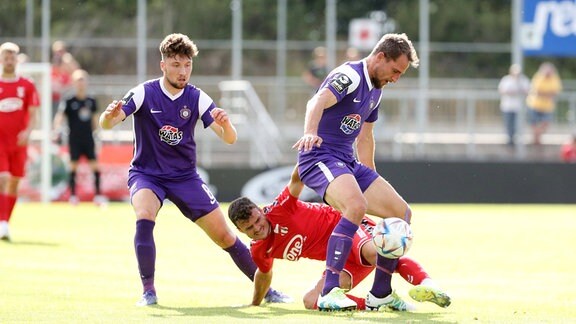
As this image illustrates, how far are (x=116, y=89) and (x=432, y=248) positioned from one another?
13.1 meters

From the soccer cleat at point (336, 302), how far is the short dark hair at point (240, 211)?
2.72 feet

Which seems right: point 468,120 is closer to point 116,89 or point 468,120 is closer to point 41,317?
point 116,89

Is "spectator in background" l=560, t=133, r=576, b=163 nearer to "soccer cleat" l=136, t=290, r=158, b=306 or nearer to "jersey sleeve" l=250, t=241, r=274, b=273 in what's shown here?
"jersey sleeve" l=250, t=241, r=274, b=273

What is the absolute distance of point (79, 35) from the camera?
31109 millimetres

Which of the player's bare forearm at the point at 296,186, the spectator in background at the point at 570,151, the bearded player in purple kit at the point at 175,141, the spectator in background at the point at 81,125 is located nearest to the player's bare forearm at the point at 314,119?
the player's bare forearm at the point at 296,186

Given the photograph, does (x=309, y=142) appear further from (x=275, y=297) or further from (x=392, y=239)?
(x=275, y=297)

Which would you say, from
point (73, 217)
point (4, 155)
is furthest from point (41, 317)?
point (73, 217)

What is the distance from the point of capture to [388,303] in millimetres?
8594

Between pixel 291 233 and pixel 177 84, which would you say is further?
pixel 177 84

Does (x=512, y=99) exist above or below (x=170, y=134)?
above

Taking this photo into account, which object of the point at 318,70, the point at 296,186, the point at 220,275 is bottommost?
the point at 220,275

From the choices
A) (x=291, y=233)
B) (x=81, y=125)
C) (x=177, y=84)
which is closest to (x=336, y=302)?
(x=291, y=233)

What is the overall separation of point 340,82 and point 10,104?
719 centimetres

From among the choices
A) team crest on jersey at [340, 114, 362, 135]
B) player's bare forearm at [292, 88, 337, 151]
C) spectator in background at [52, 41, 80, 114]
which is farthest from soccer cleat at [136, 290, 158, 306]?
spectator in background at [52, 41, 80, 114]
